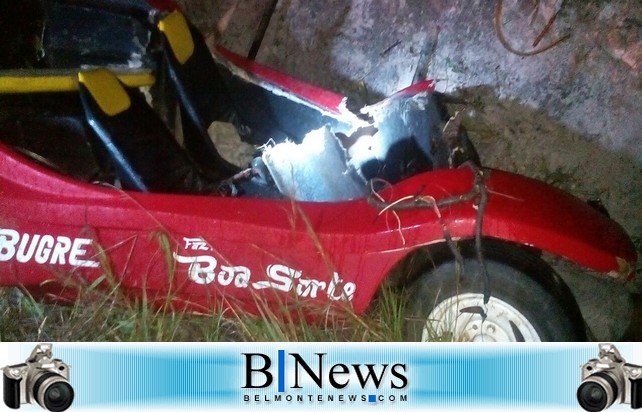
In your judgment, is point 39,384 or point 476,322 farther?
point 476,322

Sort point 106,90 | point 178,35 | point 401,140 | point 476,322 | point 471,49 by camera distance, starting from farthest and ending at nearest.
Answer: point 471,49 → point 178,35 → point 401,140 → point 106,90 → point 476,322

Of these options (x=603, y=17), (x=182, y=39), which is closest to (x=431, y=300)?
(x=182, y=39)

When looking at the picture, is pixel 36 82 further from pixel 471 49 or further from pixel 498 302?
pixel 471 49

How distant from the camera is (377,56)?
270 centimetres

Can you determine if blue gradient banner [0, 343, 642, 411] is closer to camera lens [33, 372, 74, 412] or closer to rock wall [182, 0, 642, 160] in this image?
camera lens [33, 372, 74, 412]

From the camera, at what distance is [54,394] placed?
1.55m

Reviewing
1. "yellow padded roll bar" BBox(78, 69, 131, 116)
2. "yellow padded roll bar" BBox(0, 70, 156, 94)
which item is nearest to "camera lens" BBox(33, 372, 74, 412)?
"yellow padded roll bar" BBox(78, 69, 131, 116)

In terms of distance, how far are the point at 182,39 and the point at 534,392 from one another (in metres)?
1.46

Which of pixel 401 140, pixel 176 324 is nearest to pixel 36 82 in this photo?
pixel 176 324

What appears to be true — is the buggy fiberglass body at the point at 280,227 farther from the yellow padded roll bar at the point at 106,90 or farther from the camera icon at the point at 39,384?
the camera icon at the point at 39,384

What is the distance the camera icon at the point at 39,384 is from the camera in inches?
61.1

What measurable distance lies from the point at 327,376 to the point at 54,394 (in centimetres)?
62

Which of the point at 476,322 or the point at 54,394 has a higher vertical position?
the point at 476,322

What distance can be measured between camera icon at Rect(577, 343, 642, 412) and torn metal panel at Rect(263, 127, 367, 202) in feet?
2.42
